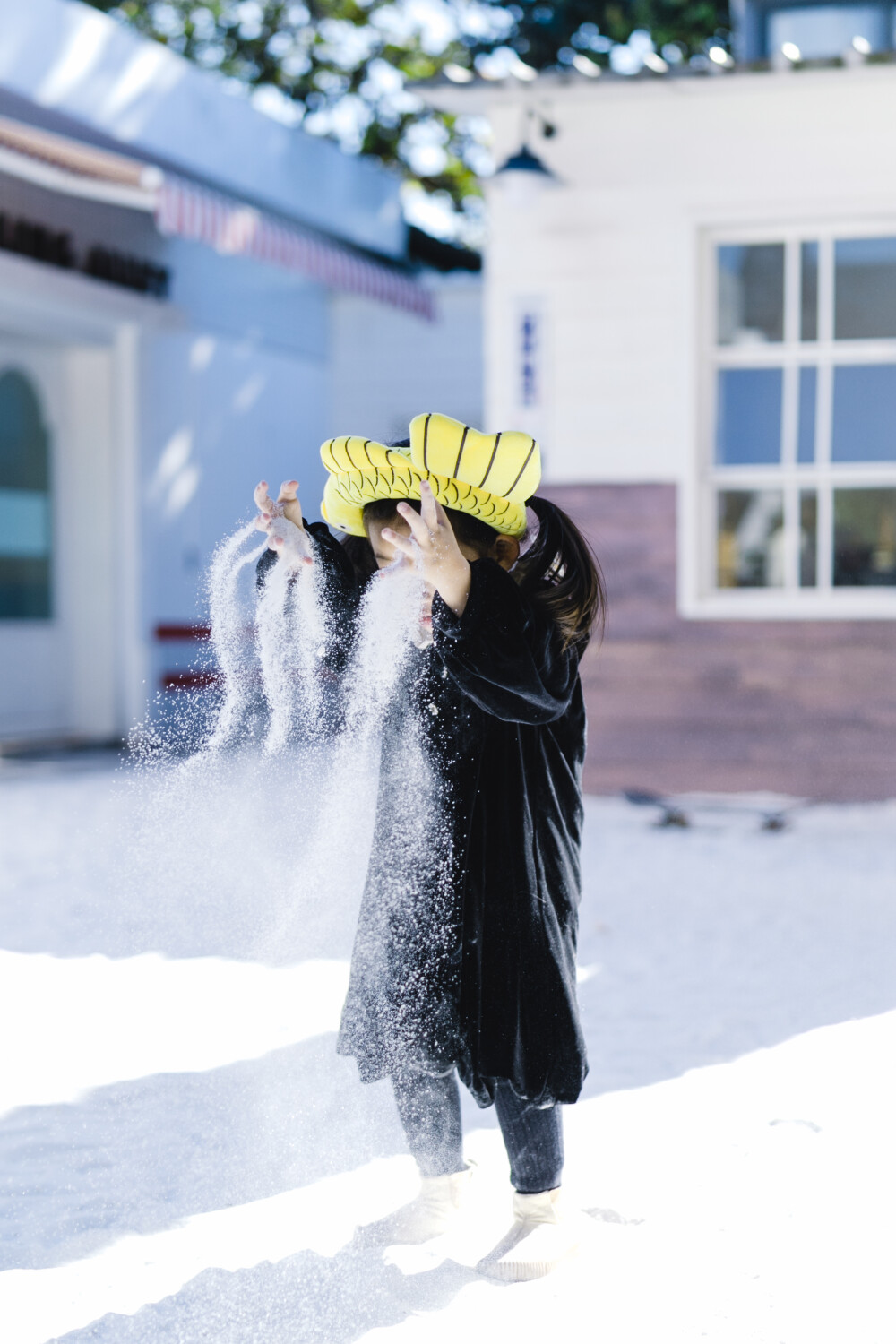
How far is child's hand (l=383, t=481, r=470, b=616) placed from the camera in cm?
198

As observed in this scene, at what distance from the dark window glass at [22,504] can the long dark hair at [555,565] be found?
6.89m

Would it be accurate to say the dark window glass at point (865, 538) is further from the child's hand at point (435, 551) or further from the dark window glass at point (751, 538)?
the child's hand at point (435, 551)

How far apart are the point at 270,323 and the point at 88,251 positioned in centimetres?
234

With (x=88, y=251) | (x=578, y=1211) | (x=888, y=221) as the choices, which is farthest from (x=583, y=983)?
(x=88, y=251)

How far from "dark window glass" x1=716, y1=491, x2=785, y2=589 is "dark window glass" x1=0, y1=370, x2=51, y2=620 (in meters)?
4.33

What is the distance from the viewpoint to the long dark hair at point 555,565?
86.0 inches

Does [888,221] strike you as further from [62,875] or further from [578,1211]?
[578,1211]

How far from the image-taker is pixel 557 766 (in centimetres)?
230

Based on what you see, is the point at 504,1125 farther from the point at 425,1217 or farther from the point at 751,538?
the point at 751,538

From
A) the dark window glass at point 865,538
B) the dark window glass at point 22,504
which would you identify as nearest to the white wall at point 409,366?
the dark window glass at point 22,504

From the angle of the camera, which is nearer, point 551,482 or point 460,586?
point 460,586

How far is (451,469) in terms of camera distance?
2152mm

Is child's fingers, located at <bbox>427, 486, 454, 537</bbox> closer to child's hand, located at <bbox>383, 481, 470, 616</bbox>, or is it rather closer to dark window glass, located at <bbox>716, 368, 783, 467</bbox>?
child's hand, located at <bbox>383, 481, 470, 616</bbox>

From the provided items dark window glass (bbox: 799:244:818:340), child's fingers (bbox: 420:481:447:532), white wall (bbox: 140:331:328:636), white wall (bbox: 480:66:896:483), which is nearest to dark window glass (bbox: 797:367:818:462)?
dark window glass (bbox: 799:244:818:340)
